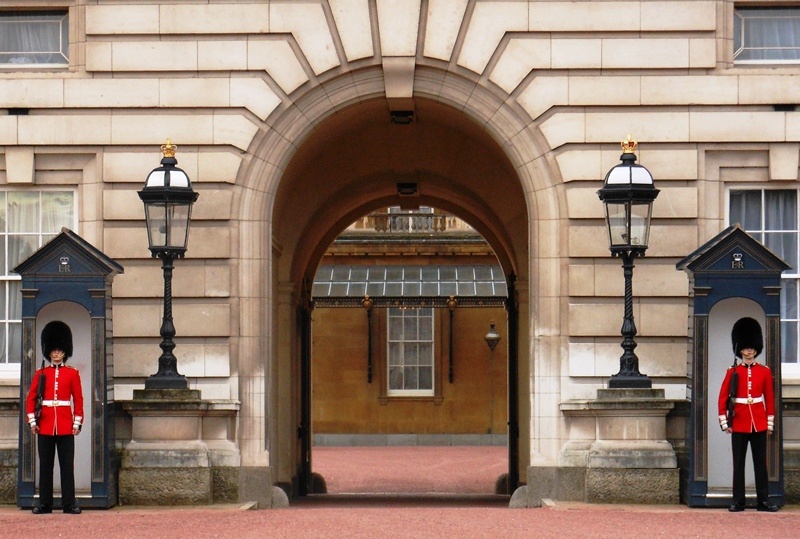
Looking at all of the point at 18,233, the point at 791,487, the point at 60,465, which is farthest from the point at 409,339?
the point at 60,465

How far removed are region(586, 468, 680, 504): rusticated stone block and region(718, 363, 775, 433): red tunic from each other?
81cm

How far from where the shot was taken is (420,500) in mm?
18891

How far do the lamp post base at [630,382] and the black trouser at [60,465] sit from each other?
448cm

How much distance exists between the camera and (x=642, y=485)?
44.8 ft

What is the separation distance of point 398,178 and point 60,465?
277 inches

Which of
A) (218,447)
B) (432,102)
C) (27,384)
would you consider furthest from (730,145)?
(27,384)

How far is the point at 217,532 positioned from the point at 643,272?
188 inches

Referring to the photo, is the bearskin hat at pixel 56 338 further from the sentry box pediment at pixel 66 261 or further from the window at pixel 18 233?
the window at pixel 18 233

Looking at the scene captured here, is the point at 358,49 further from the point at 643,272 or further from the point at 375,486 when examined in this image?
the point at 375,486

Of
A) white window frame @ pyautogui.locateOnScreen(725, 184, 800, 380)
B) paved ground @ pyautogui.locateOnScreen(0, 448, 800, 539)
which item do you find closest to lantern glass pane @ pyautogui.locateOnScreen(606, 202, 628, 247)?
white window frame @ pyautogui.locateOnScreen(725, 184, 800, 380)

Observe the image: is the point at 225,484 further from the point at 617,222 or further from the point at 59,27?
the point at 59,27

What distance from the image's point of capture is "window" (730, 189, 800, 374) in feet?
49.0

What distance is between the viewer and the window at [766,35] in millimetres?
15023

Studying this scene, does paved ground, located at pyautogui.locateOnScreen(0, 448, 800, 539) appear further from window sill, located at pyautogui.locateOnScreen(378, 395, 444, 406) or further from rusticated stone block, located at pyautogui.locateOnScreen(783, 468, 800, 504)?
window sill, located at pyautogui.locateOnScreen(378, 395, 444, 406)
